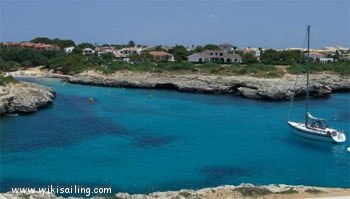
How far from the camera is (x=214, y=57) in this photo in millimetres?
94500

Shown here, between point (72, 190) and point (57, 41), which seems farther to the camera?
point (57, 41)

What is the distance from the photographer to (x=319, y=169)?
25266 mm

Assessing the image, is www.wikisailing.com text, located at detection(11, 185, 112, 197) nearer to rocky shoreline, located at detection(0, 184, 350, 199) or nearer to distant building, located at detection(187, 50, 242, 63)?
rocky shoreline, located at detection(0, 184, 350, 199)

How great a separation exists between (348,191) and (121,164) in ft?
39.7

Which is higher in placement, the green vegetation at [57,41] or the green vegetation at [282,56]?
the green vegetation at [57,41]

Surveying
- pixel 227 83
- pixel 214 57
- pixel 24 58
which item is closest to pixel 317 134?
pixel 227 83

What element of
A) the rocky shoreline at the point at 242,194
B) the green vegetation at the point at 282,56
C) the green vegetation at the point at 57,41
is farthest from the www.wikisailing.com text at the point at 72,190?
the green vegetation at the point at 57,41

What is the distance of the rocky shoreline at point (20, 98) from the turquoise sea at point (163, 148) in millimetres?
904

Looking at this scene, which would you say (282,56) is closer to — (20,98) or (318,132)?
(318,132)

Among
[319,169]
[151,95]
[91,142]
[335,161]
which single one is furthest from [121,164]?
[151,95]

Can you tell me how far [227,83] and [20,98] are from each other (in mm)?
29384

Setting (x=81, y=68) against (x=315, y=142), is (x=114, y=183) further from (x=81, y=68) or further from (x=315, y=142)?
(x=81, y=68)

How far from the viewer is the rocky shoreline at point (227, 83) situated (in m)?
55.5

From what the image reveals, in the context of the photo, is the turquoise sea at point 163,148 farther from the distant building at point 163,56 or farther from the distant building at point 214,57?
the distant building at point 163,56
